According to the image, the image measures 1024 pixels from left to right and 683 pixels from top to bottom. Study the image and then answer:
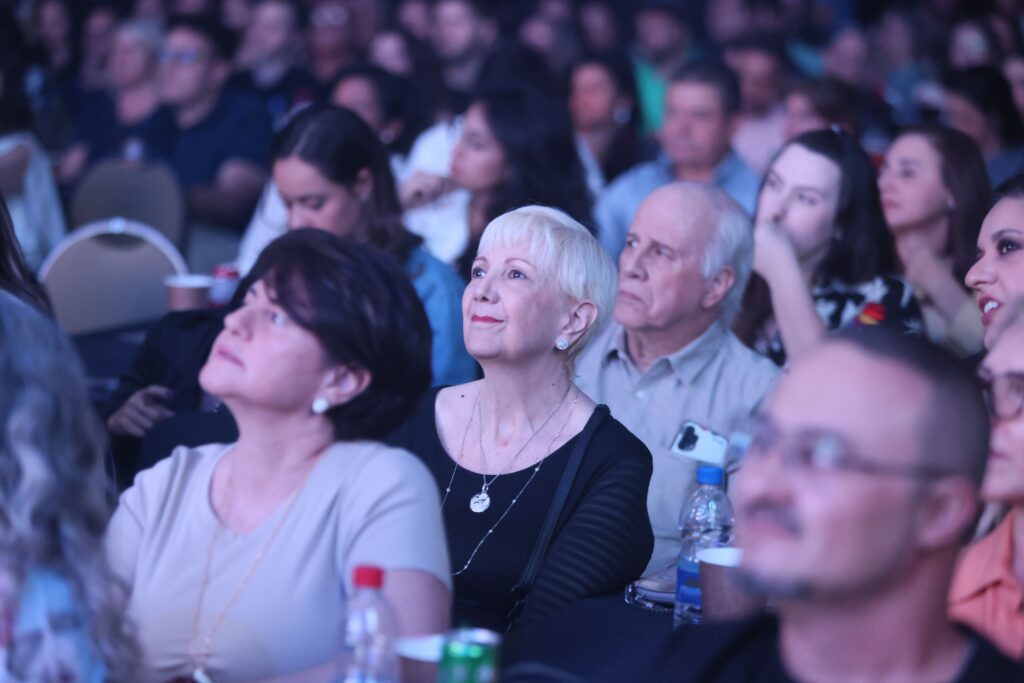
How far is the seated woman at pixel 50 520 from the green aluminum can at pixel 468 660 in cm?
48

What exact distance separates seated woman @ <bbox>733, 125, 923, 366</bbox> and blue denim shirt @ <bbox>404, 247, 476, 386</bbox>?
881 millimetres

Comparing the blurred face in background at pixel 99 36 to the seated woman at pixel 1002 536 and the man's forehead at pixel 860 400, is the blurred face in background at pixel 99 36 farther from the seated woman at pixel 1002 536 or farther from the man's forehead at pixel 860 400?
the man's forehead at pixel 860 400

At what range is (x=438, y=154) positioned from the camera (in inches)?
222

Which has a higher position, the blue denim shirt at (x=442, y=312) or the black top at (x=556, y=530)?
the blue denim shirt at (x=442, y=312)

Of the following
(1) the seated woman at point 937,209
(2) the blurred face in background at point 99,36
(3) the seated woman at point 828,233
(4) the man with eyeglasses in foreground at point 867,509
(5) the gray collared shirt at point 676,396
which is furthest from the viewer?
(2) the blurred face in background at point 99,36

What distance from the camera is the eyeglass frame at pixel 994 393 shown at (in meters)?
1.99

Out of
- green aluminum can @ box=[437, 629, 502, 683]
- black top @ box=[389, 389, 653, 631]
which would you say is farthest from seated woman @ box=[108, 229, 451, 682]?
black top @ box=[389, 389, 653, 631]

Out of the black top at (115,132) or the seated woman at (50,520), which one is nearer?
the seated woman at (50,520)

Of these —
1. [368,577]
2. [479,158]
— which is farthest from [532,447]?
[479,158]

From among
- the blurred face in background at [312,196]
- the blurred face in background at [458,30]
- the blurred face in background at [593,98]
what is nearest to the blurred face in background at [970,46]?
the blurred face in background at [593,98]

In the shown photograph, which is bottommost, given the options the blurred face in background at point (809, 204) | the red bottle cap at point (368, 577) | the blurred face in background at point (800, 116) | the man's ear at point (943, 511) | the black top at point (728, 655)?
the black top at point (728, 655)

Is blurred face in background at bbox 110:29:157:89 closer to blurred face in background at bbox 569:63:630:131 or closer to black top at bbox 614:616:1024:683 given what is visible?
blurred face in background at bbox 569:63:630:131

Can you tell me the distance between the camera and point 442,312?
383cm

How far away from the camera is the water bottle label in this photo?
7.66 ft
